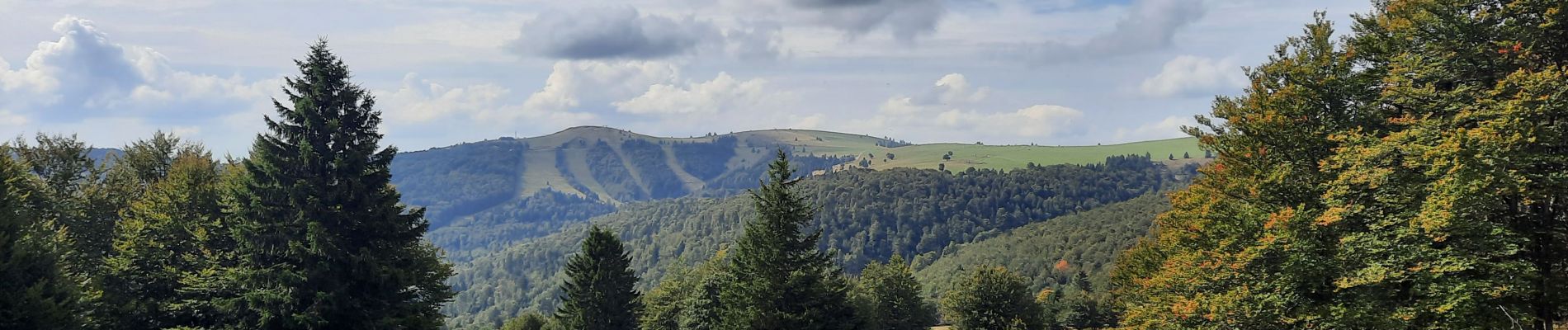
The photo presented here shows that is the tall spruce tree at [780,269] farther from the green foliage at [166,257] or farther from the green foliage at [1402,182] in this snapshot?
the green foliage at [166,257]

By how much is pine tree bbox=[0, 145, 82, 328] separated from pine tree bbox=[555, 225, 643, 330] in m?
27.1

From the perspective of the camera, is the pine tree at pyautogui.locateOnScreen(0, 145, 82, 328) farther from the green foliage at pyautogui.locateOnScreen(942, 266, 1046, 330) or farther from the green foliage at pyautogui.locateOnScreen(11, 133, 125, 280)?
the green foliage at pyautogui.locateOnScreen(942, 266, 1046, 330)

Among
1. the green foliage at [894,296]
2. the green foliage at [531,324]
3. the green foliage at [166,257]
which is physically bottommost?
the green foliage at [531,324]

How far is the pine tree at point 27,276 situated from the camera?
22281 mm

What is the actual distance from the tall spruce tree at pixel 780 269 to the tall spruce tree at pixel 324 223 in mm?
15081

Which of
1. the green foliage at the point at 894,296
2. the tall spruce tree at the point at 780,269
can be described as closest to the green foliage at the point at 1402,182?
the tall spruce tree at the point at 780,269

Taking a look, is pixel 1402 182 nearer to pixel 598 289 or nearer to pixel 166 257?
pixel 166 257

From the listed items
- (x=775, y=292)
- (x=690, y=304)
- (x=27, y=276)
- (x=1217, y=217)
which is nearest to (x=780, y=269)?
(x=775, y=292)

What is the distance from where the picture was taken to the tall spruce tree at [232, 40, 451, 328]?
83.4ft

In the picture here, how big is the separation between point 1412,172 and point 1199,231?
1001 centimetres

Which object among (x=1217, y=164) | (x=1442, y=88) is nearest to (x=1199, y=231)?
(x=1217, y=164)

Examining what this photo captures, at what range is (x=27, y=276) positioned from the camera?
23.5 meters

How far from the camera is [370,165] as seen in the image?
28.0 meters

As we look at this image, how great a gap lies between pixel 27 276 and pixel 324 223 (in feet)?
26.4
